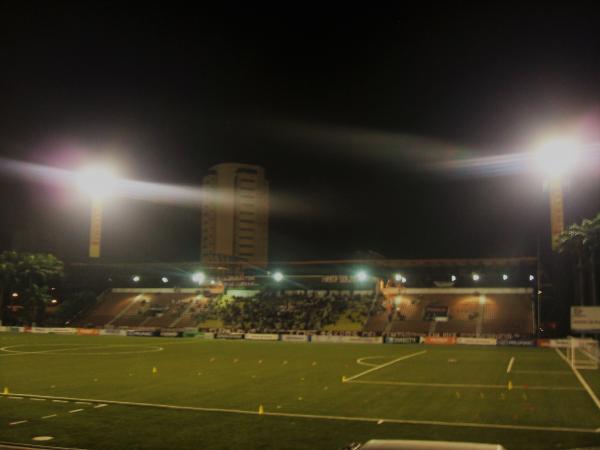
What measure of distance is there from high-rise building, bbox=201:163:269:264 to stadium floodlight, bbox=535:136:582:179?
4539 inches

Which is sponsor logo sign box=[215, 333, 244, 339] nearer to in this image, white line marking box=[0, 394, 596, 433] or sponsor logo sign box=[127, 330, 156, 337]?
sponsor logo sign box=[127, 330, 156, 337]

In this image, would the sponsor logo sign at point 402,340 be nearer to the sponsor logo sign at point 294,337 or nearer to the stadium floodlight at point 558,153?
the sponsor logo sign at point 294,337

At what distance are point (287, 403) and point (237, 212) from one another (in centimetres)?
13186

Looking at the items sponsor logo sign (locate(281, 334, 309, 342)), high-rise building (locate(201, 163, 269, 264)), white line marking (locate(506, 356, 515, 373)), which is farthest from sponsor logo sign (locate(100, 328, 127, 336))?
high-rise building (locate(201, 163, 269, 264))

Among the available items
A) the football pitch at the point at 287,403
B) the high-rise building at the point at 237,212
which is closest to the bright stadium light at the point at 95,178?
the football pitch at the point at 287,403

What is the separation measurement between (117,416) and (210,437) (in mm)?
3912

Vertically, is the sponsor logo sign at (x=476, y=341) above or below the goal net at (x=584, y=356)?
below

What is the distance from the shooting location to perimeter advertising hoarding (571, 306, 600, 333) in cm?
2842

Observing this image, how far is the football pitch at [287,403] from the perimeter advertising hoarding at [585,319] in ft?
7.58

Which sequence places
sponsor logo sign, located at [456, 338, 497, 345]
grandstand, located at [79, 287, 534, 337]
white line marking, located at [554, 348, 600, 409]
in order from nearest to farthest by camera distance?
white line marking, located at [554, 348, 600, 409]
sponsor logo sign, located at [456, 338, 497, 345]
grandstand, located at [79, 287, 534, 337]

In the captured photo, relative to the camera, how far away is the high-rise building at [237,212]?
149 m

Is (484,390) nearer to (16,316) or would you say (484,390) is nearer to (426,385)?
(426,385)

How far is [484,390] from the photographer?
22625 mm

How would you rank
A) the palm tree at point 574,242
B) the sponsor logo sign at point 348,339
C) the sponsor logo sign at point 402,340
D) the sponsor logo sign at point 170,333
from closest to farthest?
1. the palm tree at point 574,242
2. the sponsor logo sign at point 402,340
3. the sponsor logo sign at point 348,339
4. the sponsor logo sign at point 170,333
